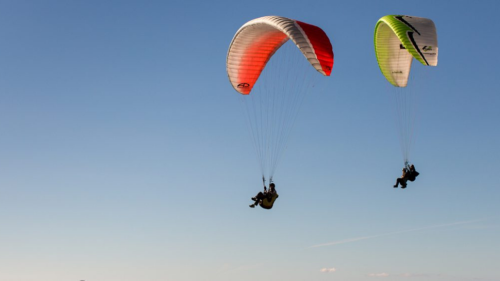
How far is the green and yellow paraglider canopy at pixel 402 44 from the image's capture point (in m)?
45.3

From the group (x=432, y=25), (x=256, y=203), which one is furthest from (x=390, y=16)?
(x=256, y=203)

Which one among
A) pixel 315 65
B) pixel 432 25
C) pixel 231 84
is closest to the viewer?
pixel 315 65

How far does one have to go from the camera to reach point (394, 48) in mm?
49719

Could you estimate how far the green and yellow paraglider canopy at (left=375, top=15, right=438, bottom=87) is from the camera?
45.3 m

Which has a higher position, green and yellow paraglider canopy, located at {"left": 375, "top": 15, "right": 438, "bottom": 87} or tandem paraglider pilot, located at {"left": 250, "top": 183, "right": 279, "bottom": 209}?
green and yellow paraglider canopy, located at {"left": 375, "top": 15, "right": 438, "bottom": 87}

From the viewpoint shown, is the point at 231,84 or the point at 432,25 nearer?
the point at 432,25

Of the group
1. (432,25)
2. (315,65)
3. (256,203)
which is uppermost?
(432,25)

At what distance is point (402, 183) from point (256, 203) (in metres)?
7.51

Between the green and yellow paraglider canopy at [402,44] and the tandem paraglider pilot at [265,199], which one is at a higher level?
the green and yellow paraglider canopy at [402,44]

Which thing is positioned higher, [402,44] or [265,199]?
[402,44]

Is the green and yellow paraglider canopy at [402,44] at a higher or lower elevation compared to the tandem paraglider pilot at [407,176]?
higher

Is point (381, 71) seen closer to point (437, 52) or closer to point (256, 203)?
point (437, 52)

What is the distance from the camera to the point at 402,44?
47.1 meters

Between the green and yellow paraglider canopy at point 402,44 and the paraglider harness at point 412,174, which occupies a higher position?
the green and yellow paraglider canopy at point 402,44
